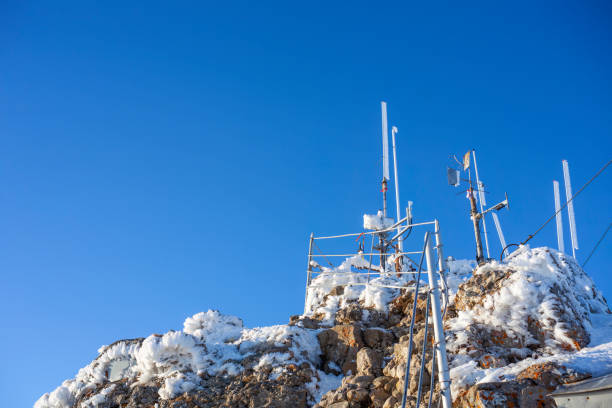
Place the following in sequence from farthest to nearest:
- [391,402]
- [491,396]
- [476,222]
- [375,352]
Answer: [476,222]
[375,352]
[391,402]
[491,396]

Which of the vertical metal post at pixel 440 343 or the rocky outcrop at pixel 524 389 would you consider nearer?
the vertical metal post at pixel 440 343

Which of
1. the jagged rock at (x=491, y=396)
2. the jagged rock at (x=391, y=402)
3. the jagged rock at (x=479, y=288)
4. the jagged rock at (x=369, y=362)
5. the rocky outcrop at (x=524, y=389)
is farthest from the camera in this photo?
the jagged rock at (x=479, y=288)

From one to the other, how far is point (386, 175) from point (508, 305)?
18.7 metres

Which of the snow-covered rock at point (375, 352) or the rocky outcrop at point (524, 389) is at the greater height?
the snow-covered rock at point (375, 352)

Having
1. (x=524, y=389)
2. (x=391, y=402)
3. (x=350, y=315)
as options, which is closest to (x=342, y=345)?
(x=350, y=315)

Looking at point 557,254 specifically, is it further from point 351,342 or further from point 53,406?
point 53,406

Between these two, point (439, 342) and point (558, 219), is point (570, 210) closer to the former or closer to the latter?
point (558, 219)

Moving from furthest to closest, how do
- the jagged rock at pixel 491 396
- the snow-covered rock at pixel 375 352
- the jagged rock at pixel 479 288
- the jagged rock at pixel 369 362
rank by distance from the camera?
the jagged rock at pixel 479 288
the jagged rock at pixel 369 362
the snow-covered rock at pixel 375 352
the jagged rock at pixel 491 396

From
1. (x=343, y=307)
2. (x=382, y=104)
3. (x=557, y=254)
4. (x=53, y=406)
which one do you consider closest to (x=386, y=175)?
(x=382, y=104)

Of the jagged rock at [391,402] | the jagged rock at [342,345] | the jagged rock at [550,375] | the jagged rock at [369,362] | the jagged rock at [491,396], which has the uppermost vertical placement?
the jagged rock at [342,345]

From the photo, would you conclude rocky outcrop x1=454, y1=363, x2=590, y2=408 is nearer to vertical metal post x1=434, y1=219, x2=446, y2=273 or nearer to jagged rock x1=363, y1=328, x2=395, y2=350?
vertical metal post x1=434, y1=219, x2=446, y2=273

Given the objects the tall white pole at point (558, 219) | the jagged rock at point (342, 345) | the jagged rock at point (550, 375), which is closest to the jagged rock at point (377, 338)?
the jagged rock at point (342, 345)

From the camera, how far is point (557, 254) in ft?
40.0

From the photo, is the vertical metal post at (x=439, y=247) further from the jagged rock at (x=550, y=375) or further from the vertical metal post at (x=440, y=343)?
the jagged rock at (x=550, y=375)
